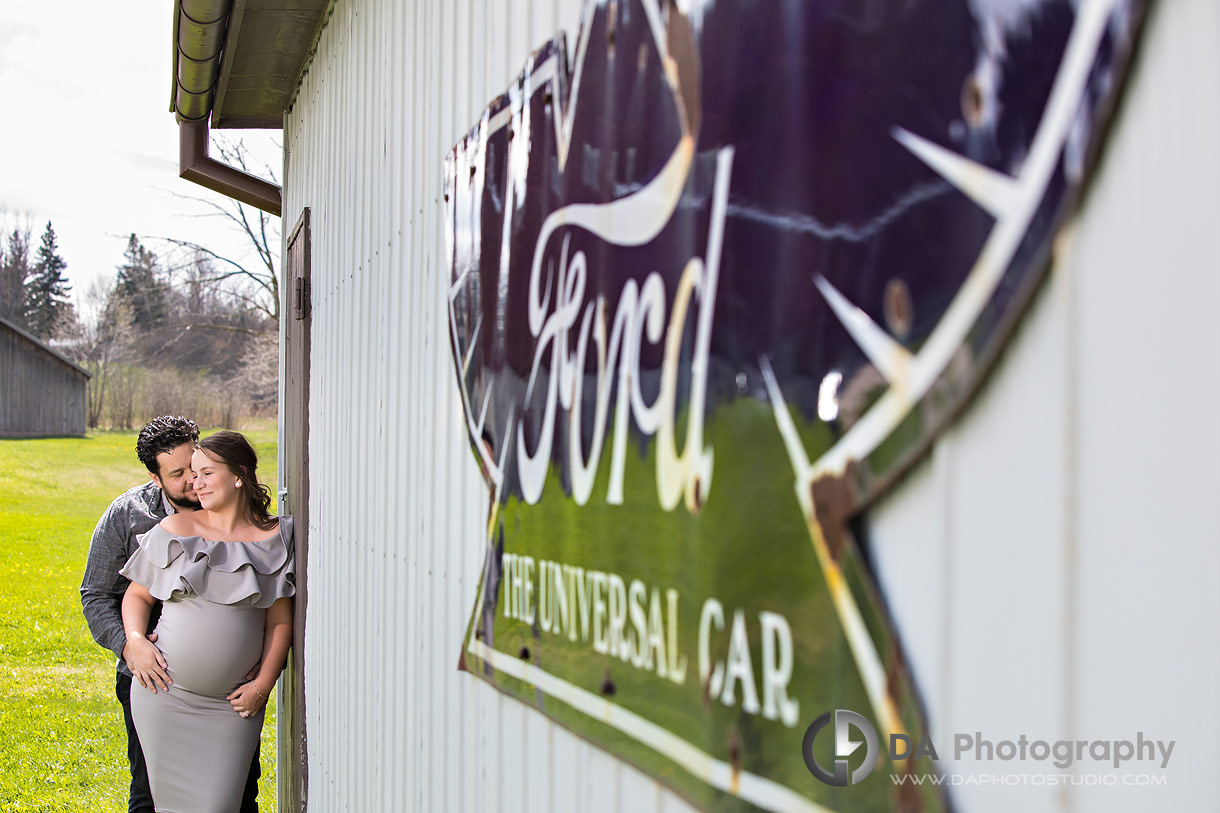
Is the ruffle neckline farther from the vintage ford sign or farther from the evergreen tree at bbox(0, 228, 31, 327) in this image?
the evergreen tree at bbox(0, 228, 31, 327)

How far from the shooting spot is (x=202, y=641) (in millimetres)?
4230

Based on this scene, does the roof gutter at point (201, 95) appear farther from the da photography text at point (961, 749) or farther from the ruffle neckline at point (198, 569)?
the da photography text at point (961, 749)

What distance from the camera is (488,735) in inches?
73.7

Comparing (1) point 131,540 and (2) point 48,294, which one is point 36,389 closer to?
(2) point 48,294

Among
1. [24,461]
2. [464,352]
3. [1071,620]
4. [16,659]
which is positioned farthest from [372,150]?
[24,461]

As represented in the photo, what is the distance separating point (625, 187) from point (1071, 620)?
82 cm

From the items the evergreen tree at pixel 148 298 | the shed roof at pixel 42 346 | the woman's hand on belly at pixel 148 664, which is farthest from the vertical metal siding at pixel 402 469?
the shed roof at pixel 42 346

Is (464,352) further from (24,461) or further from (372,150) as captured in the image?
(24,461)

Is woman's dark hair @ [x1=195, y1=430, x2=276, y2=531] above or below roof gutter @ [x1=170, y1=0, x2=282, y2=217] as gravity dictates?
below

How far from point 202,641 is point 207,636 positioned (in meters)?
0.03

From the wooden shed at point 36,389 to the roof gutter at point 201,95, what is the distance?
26096 millimetres

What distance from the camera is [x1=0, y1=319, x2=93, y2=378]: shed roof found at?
2782 centimetres

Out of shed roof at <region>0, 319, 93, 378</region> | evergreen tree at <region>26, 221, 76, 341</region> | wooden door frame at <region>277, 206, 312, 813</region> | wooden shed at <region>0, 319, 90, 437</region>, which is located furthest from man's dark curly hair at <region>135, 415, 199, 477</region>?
evergreen tree at <region>26, 221, 76, 341</region>

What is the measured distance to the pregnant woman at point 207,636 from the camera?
4.23 meters
